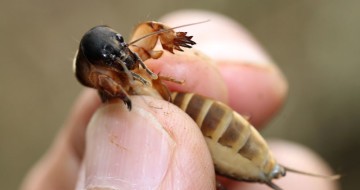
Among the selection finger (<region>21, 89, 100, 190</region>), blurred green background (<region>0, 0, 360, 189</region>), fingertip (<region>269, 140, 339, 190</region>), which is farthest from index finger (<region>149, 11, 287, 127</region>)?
blurred green background (<region>0, 0, 360, 189</region>)

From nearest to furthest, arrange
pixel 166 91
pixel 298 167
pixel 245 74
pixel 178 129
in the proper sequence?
1. pixel 178 129
2. pixel 166 91
3. pixel 245 74
4. pixel 298 167

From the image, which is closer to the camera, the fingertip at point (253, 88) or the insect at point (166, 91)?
the insect at point (166, 91)

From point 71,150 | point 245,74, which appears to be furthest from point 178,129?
point 71,150

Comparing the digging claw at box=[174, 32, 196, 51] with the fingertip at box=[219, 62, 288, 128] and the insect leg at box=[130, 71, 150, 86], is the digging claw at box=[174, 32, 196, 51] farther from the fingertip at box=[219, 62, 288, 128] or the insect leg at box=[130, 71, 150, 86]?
the fingertip at box=[219, 62, 288, 128]

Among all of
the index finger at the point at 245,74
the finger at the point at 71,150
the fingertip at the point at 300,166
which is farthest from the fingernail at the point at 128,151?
the fingertip at the point at 300,166

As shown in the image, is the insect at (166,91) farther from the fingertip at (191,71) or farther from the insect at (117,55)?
the fingertip at (191,71)

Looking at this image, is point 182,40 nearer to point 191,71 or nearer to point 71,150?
point 191,71
